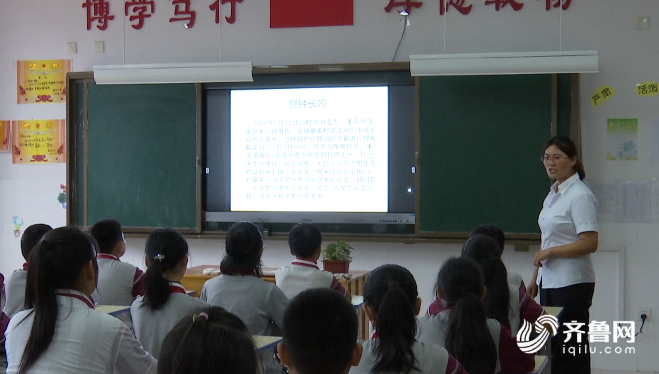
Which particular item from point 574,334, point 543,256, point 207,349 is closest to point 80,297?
point 207,349

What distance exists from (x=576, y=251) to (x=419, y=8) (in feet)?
8.04

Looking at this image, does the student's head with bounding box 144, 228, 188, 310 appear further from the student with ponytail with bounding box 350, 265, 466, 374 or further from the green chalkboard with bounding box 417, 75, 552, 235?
the green chalkboard with bounding box 417, 75, 552, 235

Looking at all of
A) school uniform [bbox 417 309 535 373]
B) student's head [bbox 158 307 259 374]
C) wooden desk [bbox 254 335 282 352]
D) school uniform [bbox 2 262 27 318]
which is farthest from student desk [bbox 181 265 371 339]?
student's head [bbox 158 307 259 374]

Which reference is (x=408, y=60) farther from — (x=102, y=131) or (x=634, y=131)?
(x=102, y=131)

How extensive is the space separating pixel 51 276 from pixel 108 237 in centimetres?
146

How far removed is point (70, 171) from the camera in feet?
18.2

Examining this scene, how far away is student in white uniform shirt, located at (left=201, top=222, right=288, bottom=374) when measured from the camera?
9.11 ft

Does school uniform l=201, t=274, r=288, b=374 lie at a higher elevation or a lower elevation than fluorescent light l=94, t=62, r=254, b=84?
lower

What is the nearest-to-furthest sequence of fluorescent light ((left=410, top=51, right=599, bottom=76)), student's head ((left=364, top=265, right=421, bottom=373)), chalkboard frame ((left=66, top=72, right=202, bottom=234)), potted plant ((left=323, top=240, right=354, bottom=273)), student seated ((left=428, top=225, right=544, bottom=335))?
1. student's head ((left=364, top=265, right=421, bottom=373))
2. student seated ((left=428, top=225, right=544, bottom=335))
3. potted plant ((left=323, top=240, right=354, bottom=273))
4. fluorescent light ((left=410, top=51, right=599, bottom=76))
5. chalkboard frame ((left=66, top=72, right=202, bottom=234))

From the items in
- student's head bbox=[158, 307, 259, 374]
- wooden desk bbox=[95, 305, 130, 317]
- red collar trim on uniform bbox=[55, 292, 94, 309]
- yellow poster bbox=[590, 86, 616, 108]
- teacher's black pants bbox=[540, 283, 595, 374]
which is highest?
yellow poster bbox=[590, 86, 616, 108]

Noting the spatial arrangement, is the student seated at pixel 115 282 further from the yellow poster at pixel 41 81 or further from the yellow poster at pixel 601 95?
the yellow poster at pixel 601 95

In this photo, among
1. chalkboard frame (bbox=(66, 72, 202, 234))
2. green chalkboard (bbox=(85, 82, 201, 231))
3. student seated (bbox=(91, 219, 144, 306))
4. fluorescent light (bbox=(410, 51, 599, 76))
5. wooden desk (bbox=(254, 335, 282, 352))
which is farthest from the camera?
chalkboard frame (bbox=(66, 72, 202, 234))

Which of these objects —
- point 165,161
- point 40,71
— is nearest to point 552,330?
point 165,161

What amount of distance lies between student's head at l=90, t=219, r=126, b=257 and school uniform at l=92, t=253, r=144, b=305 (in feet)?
0.28
